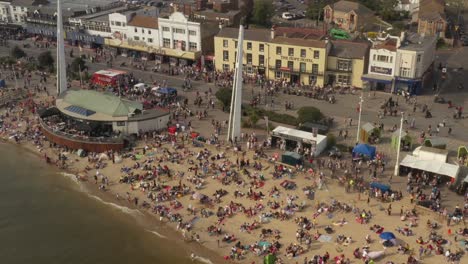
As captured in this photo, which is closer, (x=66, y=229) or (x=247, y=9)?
(x=66, y=229)

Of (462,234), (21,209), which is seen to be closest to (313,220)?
(462,234)

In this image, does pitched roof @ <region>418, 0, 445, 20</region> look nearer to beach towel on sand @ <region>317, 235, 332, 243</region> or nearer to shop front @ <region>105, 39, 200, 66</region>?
shop front @ <region>105, 39, 200, 66</region>

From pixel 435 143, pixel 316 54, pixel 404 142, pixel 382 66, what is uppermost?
pixel 316 54

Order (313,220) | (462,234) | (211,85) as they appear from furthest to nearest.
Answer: (211,85), (313,220), (462,234)

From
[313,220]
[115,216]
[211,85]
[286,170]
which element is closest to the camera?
[313,220]

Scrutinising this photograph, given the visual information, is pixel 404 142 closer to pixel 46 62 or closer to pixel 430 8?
pixel 46 62

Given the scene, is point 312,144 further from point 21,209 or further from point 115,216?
point 21,209

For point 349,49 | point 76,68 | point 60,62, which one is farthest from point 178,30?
point 349,49
